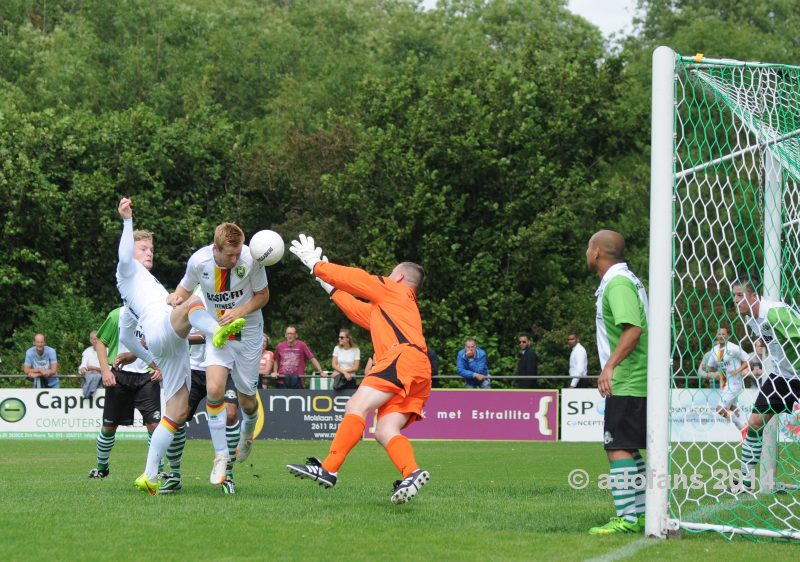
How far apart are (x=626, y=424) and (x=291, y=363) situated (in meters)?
17.7

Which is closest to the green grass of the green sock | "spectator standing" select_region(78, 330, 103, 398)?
the green sock

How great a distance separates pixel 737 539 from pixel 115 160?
3184 cm

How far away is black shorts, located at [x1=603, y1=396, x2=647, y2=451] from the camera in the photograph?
8180 mm

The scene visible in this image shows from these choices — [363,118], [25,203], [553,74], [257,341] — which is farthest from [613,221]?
[257,341]

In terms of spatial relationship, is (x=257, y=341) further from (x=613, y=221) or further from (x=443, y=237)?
(x=613, y=221)

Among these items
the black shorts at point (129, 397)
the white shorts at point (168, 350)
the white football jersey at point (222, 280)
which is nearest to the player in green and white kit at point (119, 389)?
the black shorts at point (129, 397)

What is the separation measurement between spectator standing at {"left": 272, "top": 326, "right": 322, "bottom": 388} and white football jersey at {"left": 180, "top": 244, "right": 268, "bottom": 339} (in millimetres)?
14845

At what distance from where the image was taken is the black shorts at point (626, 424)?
818 centimetres

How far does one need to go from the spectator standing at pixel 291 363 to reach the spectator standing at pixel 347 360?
674 mm

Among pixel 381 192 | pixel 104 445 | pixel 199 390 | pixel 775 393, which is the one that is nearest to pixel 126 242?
pixel 199 390

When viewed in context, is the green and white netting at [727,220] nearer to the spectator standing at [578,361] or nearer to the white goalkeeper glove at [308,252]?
the white goalkeeper glove at [308,252]

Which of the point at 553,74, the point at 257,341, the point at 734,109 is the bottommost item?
the point at 257,341

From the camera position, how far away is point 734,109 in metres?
9.54

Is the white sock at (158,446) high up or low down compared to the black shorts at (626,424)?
down
